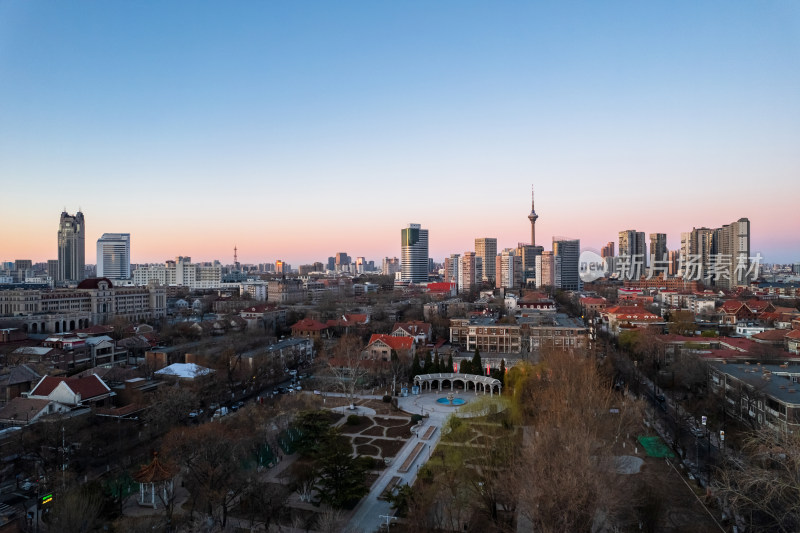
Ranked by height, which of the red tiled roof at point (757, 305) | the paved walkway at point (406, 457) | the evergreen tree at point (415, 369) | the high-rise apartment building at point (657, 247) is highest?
the high-rise apartment building at point (657, 247)

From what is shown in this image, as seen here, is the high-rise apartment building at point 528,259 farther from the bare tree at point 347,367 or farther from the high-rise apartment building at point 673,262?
the bare tree at point 347,367

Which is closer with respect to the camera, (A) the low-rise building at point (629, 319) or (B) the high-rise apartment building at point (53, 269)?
(A) the low-rise building at point (629, 319)

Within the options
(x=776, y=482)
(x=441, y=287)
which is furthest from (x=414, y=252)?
(x=776, y=482)

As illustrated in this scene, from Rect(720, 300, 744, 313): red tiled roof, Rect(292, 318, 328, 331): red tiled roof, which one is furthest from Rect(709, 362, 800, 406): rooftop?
Rect(292, 318, 328, 331): red tiled roof

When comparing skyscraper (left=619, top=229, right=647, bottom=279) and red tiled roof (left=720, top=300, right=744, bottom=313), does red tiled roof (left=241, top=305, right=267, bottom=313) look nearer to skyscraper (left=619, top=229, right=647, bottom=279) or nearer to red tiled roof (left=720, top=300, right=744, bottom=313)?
red tiled roof (left=720, top=300, right=744, bottom=313)

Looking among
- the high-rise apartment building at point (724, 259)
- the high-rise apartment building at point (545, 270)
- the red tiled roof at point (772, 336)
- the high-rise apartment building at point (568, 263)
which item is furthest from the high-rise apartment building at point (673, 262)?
the red tiled roof at point (772, 336)

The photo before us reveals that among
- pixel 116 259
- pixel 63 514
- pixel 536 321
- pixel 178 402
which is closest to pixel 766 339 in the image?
pixel 536 321

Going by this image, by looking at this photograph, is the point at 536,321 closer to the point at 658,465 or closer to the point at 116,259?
the point at 658,465
